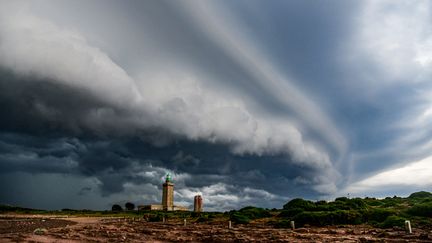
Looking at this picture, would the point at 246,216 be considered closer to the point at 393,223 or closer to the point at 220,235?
the point at 393,223

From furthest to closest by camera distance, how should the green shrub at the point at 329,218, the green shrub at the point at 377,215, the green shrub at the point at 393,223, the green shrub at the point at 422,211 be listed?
the green shrub at the point at 377,215 → the green shrub at the point at 422,211 → the green shrub at the point at 329,218 → the green shrub at the point at 393,223

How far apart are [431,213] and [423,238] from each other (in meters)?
21.9

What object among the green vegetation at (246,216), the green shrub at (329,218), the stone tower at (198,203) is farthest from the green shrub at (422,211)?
the stone tower at (198,203)

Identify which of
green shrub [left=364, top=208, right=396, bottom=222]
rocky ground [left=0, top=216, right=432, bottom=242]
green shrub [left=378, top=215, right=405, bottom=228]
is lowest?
rocky ground [left=0, top=216, right=432, bottom=242]

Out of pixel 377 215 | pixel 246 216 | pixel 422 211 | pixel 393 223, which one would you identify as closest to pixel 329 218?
pixel 377 215

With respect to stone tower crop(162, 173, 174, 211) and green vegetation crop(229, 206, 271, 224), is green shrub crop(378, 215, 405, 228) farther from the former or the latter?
stone tower crop(162, 173, 174, 211)

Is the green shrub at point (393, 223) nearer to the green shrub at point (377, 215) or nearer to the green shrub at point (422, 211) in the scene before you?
the green shrub at point (377, 215)

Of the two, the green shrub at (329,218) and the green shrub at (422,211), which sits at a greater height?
the green shrub at (422,211)

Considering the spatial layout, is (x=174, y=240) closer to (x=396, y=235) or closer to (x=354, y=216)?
(x=396, y=235)

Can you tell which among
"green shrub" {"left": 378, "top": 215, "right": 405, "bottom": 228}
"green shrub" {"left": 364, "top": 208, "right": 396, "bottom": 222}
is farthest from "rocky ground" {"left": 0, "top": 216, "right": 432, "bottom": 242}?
"green shrub" {"left": 364, "top": 208, "right": 396, "bottom": 222}

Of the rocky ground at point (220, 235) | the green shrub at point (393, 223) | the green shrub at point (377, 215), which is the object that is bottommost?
the rocky ground at point (220, 235)

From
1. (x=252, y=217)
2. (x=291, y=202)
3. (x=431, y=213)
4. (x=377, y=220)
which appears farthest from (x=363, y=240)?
(x=291, y=202)

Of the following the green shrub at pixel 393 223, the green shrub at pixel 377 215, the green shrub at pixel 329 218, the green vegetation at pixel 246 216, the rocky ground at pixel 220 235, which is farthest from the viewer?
the green vegetation at pixel 246 216

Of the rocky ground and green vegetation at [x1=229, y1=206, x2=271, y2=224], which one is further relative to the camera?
green vegetation at [x1=229, y1=206, x2=271, y2=224]
